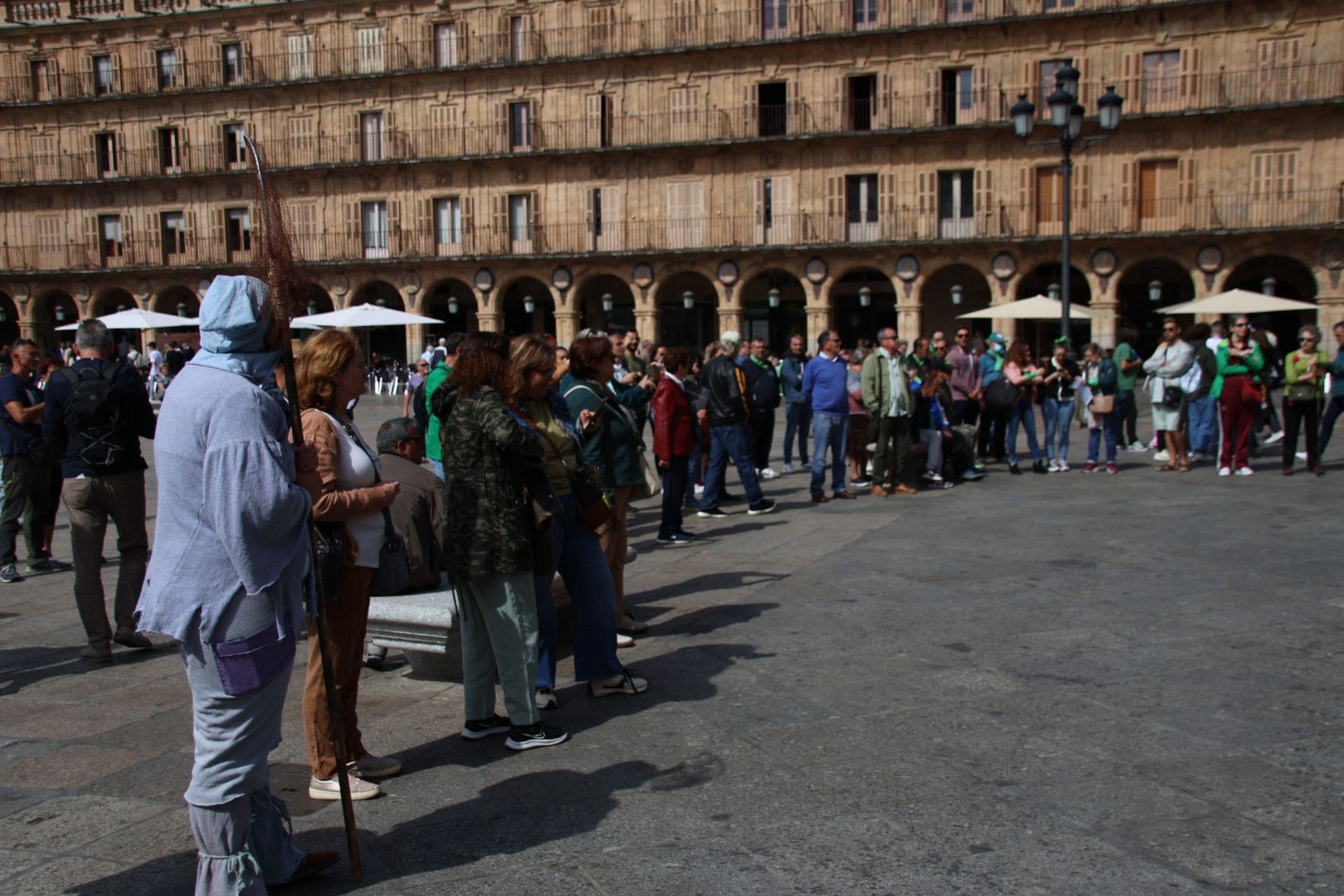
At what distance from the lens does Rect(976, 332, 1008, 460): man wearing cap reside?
44.2 feet

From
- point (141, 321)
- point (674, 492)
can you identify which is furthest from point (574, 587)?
point (141, 321)

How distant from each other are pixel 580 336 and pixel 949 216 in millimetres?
25906

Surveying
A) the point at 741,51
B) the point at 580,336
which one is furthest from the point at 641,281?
the point at 580,336

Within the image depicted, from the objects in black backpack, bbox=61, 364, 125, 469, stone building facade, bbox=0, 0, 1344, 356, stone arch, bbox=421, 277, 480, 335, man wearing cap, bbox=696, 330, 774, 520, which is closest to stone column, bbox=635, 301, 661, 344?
stone building facade, bbox=0, 0, 1344, 356

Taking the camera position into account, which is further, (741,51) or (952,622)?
(741,51)

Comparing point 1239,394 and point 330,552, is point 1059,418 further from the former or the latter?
point 330,552

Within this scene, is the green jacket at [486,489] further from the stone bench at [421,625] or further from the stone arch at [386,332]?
the stone arch at [386,332]

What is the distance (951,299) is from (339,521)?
30717mm

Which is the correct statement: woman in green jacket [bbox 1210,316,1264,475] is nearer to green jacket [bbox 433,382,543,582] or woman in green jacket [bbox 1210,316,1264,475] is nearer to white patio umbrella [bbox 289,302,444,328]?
green jacket [bbox 433,382,543,582]

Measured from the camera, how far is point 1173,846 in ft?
11.5

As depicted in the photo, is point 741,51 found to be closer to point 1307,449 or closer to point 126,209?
point 126,209

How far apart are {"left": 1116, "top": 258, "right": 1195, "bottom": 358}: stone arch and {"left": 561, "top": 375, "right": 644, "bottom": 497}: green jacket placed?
88.1ft

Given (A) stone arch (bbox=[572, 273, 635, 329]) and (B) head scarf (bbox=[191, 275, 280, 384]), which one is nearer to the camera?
(B) head scarf (bbox=[191, 275, 280, 384])

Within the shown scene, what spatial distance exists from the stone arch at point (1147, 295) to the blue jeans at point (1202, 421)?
59.8 ft
